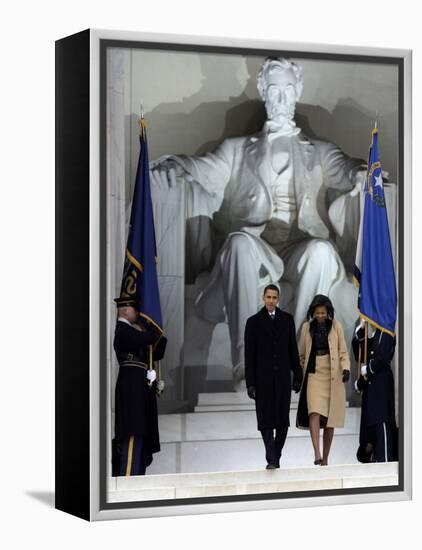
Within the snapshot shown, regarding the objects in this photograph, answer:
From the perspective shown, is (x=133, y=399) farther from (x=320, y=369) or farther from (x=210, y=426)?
(x=320, y=369)

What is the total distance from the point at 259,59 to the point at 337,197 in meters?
1.45

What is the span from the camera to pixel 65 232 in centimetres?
1349

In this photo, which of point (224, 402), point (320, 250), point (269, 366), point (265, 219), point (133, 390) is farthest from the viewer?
point (320, 250)

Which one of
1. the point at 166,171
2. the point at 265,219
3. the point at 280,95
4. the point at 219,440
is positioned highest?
the point at 280,95

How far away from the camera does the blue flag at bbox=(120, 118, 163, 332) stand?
43.8 ft

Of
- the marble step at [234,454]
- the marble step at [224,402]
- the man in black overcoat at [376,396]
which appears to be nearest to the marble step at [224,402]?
the marble step at [224,402]

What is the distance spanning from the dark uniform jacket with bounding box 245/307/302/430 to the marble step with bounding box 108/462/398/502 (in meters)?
0.46

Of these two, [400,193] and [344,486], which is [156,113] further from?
[344,486]

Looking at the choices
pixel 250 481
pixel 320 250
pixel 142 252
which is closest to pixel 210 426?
pixel 250 481

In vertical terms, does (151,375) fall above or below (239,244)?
below

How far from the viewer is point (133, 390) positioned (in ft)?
43.7

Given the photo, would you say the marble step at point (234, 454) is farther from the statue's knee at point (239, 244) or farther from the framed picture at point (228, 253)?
the statue's knee at point (239, 244)

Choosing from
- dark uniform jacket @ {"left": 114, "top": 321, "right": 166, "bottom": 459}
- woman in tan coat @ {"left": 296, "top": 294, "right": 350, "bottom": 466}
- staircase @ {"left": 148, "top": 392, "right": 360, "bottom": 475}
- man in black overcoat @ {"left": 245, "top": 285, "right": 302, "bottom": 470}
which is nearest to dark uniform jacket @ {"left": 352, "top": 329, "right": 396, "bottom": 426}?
woman in tan coat @ {"left": 296, "top": 294, "right": 350, "bottom": 466}

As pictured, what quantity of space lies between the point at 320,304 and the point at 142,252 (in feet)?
5.80
